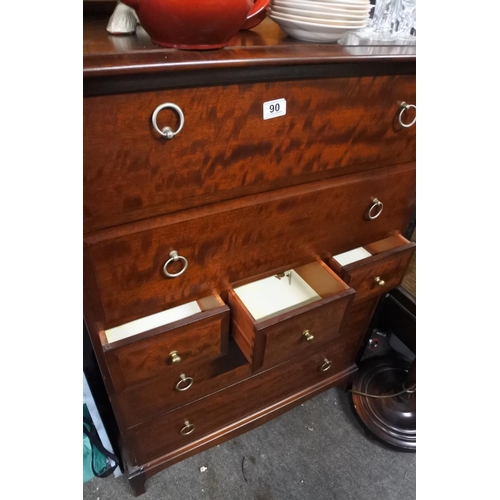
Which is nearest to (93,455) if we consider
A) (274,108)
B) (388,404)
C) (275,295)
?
(275,295)

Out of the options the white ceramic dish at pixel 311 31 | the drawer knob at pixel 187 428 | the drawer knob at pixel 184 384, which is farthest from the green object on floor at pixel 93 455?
the white ceramic dish at pixel 311 31

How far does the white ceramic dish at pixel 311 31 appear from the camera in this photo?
616 millimetres

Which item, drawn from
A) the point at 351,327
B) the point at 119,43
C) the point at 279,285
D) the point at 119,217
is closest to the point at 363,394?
the point at 351,327

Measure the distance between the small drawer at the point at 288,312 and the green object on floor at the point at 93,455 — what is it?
50 cm

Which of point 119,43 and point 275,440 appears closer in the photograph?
point 119,43

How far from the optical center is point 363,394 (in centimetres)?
122

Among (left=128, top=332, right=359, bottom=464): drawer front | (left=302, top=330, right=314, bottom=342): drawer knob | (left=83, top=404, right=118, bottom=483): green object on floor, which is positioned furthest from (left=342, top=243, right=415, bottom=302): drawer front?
(left=83, top=404, right=118, bottom=483): green object on floor

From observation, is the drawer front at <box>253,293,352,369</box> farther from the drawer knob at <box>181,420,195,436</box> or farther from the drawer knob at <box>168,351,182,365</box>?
the drawer knob at <box>181,420,195,436</box>

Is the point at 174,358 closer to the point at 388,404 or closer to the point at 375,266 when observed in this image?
the point at 375,266

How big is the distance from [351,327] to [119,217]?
782 millimetres

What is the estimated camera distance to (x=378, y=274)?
902mm

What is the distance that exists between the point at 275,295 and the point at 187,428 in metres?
0.41

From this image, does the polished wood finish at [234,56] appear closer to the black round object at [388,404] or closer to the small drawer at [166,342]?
the small drawer at [166,342]

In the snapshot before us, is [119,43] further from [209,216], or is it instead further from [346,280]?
[346,280]
